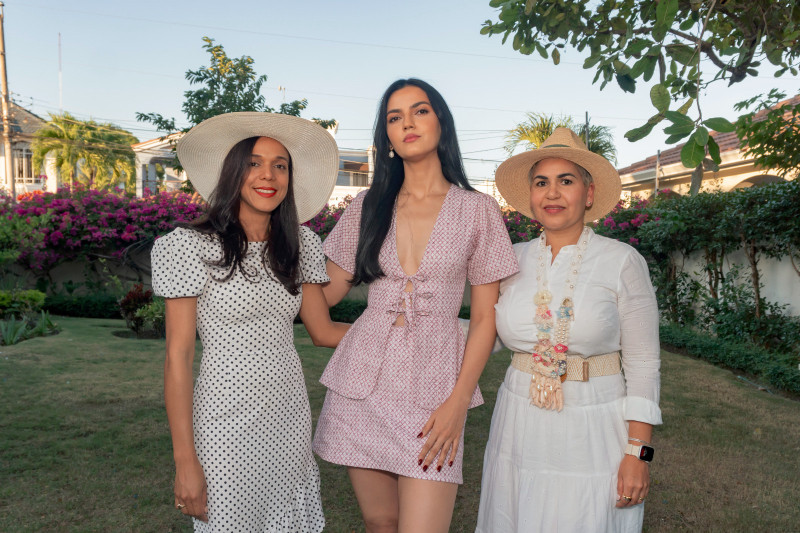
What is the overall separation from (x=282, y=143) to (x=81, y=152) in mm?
32284

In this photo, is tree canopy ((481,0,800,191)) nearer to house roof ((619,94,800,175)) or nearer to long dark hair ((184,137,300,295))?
long dark hair ((184,137,300,295))

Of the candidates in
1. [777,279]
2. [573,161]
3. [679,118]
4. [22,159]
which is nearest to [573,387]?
[573,161]

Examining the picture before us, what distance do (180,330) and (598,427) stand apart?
1.50 m

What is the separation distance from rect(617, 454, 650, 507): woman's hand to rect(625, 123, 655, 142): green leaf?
112 cm

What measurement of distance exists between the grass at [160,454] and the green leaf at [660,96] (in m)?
2.91

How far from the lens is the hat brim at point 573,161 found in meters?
2.47

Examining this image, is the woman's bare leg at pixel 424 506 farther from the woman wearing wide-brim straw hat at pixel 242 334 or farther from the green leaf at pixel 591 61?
the green leaf at pixel 591 61

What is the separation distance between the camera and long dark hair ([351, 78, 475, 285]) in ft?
7.99

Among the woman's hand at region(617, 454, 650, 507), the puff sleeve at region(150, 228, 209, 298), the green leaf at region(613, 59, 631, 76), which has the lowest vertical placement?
the woman's hand at region(617, 454, 650, 507)

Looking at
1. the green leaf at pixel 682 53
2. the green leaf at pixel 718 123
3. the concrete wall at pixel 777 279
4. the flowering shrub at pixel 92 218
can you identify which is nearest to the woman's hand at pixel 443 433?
the green leaf at pixel 718 123

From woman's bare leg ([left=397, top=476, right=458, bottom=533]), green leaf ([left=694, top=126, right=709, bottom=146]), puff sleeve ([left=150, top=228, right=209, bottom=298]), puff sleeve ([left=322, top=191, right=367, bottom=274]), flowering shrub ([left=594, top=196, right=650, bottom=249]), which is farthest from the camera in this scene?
flowering shrub ([left=594, top=196, right=650, bottom=249])

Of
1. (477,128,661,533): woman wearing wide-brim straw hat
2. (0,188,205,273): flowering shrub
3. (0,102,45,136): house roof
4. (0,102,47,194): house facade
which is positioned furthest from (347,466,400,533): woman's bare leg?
(0,102,45,136): house roof

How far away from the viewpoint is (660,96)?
2.14 m

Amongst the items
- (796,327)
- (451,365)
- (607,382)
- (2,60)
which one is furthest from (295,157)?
(2,60)
